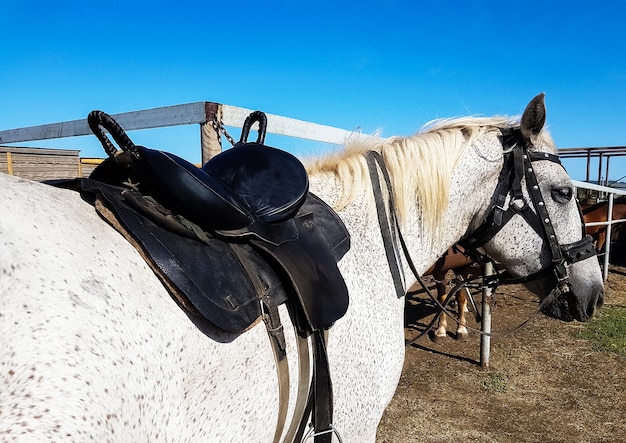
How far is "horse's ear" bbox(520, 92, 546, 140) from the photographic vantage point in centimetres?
189

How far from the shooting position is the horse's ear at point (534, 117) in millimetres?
1888

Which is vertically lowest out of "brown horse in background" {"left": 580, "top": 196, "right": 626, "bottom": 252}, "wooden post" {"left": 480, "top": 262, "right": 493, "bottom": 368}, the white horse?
"wooden post" {"left": 480, "top": 262, "right": 493, "bottom": 368}

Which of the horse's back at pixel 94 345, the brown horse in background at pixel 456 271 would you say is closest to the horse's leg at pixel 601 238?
the brown horse in background at pixel 456 271

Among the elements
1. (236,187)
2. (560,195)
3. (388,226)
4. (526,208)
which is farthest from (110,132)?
(560,195)

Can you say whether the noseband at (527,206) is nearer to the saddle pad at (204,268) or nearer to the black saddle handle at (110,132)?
the saddle pad at (204,268)

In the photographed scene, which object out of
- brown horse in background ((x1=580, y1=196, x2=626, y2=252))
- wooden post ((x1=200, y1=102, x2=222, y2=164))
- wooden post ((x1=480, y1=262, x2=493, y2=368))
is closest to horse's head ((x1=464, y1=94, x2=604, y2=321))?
wooden post ((x1=200, y1=102, x2=222, y2=164))

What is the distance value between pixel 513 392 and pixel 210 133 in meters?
3.53

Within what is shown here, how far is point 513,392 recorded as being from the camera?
3779mm

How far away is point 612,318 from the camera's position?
570 centimetres

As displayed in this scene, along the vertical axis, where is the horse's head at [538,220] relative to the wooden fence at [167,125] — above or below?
below

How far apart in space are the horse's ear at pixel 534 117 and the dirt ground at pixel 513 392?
→ 2.03 metres

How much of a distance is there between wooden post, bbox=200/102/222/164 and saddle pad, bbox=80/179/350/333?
1.10 m

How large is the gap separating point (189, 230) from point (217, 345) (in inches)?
12.4

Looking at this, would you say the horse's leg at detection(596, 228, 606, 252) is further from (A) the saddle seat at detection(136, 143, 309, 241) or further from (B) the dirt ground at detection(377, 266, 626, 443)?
(A) the saddle seat at detection(136, 143, 309, 241)
